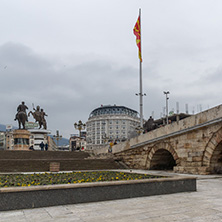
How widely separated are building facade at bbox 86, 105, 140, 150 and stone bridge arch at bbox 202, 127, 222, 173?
8535 cm

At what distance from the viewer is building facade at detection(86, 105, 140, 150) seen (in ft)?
324

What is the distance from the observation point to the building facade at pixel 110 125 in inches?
3883

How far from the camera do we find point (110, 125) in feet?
326

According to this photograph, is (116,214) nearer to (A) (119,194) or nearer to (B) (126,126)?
(A) (119,194)

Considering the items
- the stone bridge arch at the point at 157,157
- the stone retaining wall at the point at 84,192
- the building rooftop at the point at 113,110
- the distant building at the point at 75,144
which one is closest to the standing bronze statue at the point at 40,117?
the distant building at the point at 75,144

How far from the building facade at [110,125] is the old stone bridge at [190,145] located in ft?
267

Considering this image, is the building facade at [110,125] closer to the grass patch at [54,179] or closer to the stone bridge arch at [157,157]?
the stone bridge arch at [157,157]

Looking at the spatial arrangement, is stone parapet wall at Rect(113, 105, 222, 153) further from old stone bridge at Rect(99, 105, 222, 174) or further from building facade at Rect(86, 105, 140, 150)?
building facade at Rect(86, 105, 140, 150)

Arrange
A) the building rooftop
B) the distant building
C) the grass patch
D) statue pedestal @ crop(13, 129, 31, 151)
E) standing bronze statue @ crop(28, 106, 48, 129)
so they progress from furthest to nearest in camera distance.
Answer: the building rooftop, the distant building, standing bronze statue @ crop(28, 106, 48, 129), statue pedestal @ crop(13, 129, 31, 151), the grass patch

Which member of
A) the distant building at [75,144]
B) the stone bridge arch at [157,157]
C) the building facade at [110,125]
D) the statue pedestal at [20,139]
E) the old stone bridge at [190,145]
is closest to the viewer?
the old stone bridge at [190,145]

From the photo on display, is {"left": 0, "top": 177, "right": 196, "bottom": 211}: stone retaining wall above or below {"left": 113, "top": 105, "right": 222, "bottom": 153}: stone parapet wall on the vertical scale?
below

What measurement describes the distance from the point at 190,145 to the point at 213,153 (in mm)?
1263

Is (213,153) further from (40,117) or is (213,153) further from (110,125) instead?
(110,125)

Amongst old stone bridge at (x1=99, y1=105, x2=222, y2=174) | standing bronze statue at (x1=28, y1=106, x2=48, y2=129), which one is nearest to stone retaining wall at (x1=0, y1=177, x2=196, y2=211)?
old stone bridge at (x1=99, y1=105, x2=222, y2=174)
